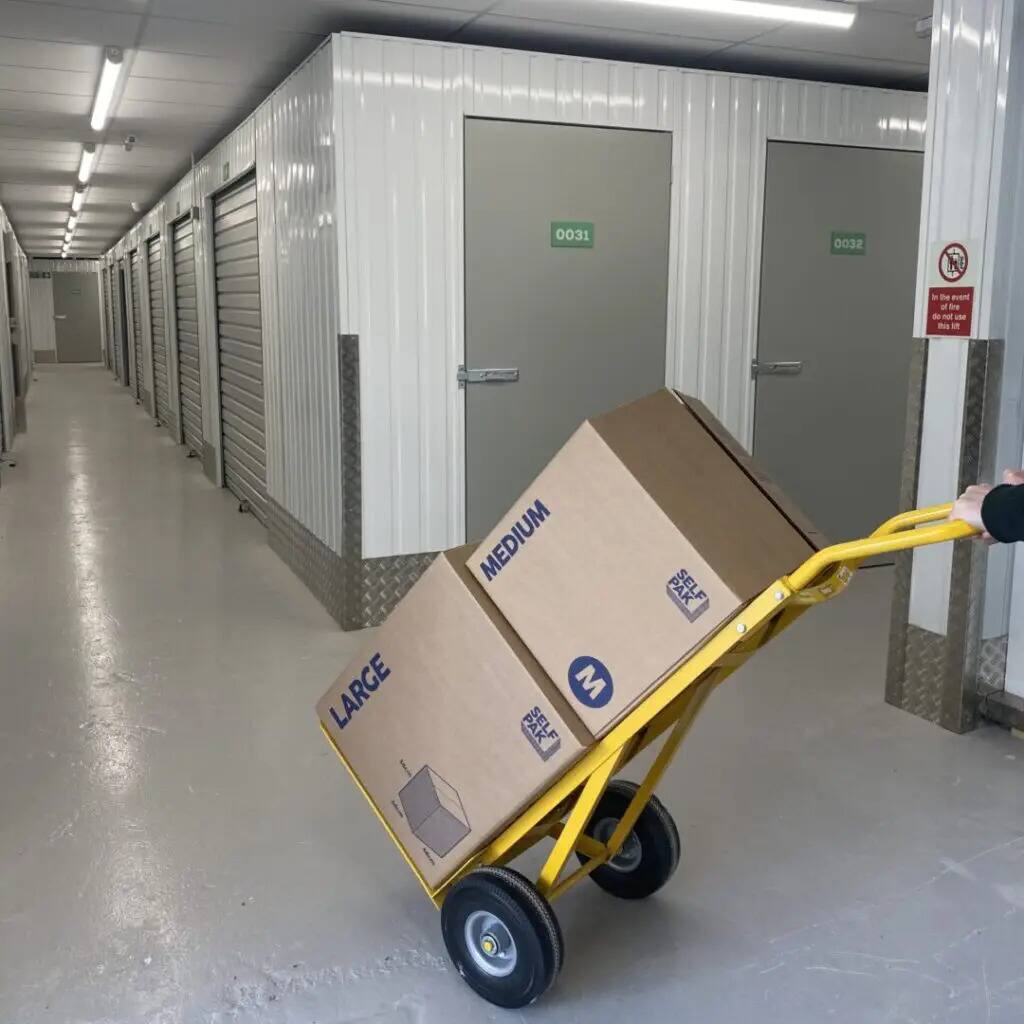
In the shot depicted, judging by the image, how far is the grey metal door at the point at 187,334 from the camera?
33.4 feet

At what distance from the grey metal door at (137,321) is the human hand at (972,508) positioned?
14488 millimetres

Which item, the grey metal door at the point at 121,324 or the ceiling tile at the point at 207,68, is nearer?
the ceiling tile at the point at 207,68

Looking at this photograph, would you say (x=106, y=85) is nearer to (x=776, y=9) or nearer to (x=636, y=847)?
(x=776, y=9)

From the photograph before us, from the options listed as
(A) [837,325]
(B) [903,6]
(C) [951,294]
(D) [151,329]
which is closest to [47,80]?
(B) [903,6]

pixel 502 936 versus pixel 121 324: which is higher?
pixel 121 324

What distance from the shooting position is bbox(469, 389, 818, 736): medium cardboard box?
82.2 inches

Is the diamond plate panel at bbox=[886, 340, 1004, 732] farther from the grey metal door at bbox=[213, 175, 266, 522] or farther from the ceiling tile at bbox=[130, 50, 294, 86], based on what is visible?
the grey metal door at bbox=[213, 175, 266, 522]

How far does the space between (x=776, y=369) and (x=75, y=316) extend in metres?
24.7

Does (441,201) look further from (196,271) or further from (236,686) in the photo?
(196,271)

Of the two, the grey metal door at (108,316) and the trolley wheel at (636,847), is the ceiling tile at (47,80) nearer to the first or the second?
the trolley wheel at (636,847)

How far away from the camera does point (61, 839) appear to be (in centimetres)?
313

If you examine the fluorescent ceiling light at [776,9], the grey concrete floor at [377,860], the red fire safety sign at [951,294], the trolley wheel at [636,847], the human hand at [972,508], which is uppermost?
the fluorescent ceiling light at [776,9]

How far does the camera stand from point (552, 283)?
5.27m

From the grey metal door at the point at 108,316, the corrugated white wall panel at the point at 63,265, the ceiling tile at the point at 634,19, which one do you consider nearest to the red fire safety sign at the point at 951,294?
the ceiling tile at the point at 634,19
